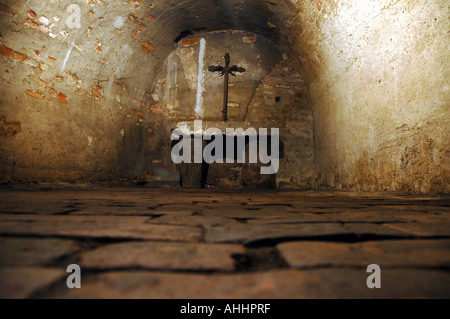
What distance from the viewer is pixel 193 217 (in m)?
1.14

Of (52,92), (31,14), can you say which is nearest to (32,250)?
(31,14)

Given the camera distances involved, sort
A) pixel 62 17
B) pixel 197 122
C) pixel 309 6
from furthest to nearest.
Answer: pixel 197 122 < pixel 309 6 < pixel 62 17

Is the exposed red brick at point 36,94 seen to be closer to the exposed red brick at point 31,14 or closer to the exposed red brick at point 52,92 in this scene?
the exposed red brick at point 52,92

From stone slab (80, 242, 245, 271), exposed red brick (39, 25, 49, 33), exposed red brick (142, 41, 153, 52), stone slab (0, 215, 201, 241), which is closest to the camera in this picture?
stone slab (80, 242, 245, 271)

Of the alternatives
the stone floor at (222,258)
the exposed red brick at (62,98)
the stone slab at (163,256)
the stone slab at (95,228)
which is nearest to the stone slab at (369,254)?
the stone floor at (222,258)

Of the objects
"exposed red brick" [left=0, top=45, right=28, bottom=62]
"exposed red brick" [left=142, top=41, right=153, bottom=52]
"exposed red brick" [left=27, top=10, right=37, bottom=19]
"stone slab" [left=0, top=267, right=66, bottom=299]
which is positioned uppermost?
"exposed red brick" [left=142, top=41, right=153, bottom=52]

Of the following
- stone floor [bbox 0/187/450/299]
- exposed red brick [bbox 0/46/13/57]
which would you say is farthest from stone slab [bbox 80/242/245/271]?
exposed red brick [bbox 0/46/13/57]

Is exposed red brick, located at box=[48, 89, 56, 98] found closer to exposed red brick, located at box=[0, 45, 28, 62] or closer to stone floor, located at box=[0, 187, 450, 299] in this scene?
exposed red brick, located at box=[0, 45, 28, 62]

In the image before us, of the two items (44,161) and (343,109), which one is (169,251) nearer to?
(44,161)

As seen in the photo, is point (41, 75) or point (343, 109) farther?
point (343, 109)

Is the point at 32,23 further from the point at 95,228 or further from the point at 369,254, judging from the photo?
the point at 369,254
